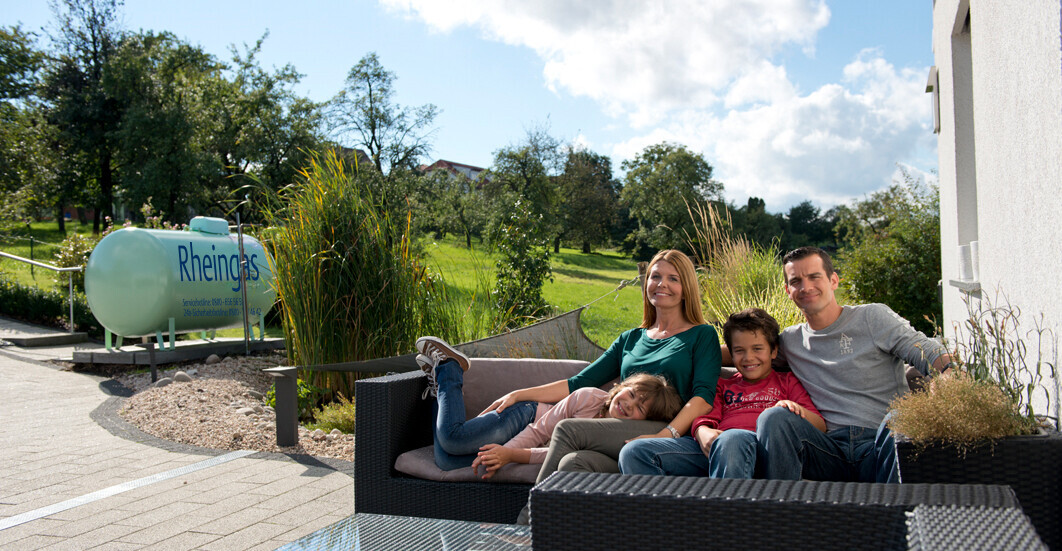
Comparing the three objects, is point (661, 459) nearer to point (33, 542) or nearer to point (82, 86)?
point (33, 542)

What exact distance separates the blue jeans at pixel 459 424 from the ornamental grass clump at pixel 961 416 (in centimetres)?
151

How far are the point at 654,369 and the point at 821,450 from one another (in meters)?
0.71

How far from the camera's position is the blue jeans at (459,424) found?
9.07 feet

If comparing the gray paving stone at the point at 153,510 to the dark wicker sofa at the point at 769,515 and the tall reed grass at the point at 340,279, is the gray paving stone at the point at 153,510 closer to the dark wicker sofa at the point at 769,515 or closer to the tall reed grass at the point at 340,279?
the tall reed grass at the point at 340,279

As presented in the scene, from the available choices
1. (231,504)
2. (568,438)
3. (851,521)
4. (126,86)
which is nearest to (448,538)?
(568,438)

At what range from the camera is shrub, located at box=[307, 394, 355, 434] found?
4.85 meters

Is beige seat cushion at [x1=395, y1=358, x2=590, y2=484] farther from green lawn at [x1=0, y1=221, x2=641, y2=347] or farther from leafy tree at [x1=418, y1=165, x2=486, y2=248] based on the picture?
leafy tree at [x1=418, y1=165, x2=486, y2=248]

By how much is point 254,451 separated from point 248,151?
71.0ft

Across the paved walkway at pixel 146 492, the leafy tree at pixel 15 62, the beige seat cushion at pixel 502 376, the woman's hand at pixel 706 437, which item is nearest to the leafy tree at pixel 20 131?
the leafy tree at pixel 15 62

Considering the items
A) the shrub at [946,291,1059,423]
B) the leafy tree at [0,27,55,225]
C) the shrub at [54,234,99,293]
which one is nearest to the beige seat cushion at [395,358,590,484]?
the shrub at [946,291,1059,423]

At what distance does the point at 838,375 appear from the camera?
8.25ft

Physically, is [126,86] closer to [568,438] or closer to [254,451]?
[254,451]

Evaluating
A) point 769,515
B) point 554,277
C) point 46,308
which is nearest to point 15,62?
point 46,308

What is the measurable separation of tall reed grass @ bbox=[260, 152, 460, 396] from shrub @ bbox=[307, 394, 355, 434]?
0.41 m
